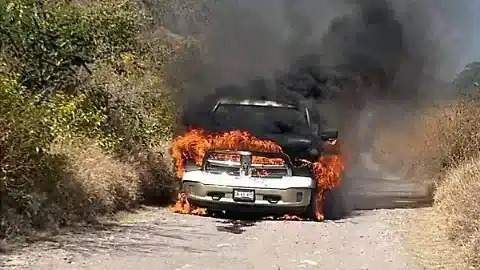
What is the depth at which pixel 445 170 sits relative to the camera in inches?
674

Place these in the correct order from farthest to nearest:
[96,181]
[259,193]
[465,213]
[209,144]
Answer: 1. [209,144]
2. [259,193]
3. [96,181]
4. [465,213]

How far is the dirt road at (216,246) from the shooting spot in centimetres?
888

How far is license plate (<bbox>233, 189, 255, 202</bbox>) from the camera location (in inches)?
488

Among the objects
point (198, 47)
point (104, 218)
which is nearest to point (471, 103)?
point (198, 47)

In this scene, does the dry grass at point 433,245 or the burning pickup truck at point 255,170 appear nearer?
the dry grass at point 433,245

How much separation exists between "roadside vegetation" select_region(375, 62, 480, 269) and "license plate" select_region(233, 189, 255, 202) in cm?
248

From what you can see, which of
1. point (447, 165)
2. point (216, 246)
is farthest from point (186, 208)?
point (447, 165)

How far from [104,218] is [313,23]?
7396 mm

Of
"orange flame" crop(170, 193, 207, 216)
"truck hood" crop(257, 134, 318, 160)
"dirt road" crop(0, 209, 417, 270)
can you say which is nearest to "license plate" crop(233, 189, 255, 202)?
"dirt road" crop(0, 209, 417, 270)

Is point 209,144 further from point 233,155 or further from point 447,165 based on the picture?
point 447,165

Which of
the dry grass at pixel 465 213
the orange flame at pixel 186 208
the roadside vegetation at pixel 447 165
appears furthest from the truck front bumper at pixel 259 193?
the dry grass at pixel 465 213

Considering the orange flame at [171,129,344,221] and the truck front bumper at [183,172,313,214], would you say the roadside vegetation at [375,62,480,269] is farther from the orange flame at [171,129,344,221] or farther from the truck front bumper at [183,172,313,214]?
the truck front bumper at [183,172,313,214]

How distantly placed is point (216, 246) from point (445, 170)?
27.5 feet

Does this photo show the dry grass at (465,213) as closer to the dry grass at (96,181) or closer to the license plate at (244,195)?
the license plate at (244,195)
